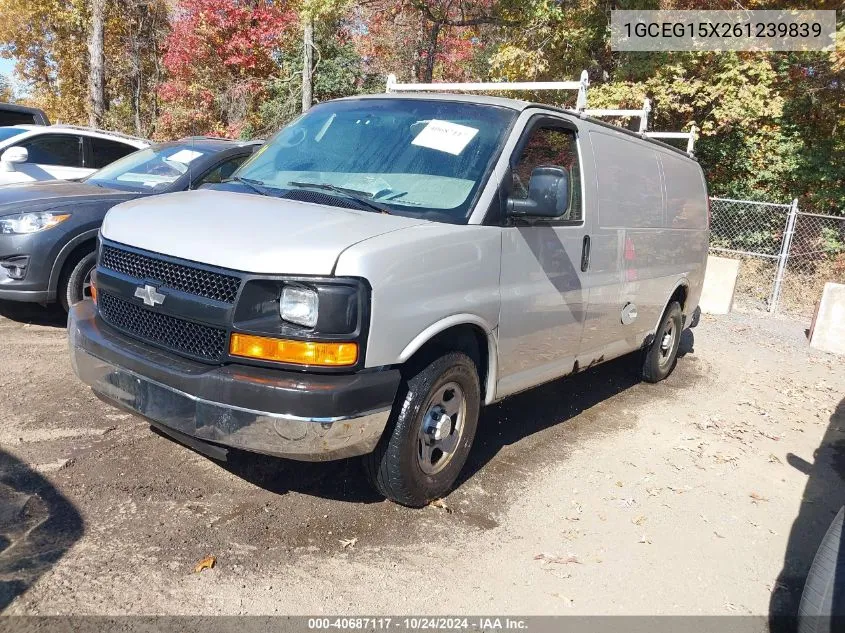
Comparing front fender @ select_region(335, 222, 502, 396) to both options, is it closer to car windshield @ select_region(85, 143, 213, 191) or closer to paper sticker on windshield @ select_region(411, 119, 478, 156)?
paper sticker on windshield @ select_region(411, 119, 478, 156)

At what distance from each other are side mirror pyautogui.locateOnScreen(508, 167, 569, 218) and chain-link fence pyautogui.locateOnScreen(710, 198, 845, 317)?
8.78 m

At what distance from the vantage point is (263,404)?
288 cm

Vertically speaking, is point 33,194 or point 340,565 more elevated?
point 33,194

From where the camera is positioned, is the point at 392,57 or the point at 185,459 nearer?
the point at 185,459

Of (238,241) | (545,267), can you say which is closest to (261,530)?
(238,241)

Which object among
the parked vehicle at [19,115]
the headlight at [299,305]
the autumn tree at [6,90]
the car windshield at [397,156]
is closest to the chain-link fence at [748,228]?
the car windshield at [397,156]

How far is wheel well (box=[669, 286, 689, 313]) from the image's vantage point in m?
6.58

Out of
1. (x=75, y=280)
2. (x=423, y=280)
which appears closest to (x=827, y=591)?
(x=423, y=280)

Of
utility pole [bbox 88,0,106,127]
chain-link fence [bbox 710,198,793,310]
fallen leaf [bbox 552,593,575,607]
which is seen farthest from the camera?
utility pole [bbox 88,0,106,127]

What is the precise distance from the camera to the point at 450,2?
17.2 metres

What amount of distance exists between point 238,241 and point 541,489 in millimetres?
2363

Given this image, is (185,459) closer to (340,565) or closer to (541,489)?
(340,565)

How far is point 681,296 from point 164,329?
207 inches

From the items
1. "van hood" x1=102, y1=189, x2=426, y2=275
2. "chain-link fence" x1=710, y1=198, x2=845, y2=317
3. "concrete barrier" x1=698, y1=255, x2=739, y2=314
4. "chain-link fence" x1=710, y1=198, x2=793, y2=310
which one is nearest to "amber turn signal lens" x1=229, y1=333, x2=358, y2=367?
"van hood" x1=102, y1=189, x2=426, y2=275
